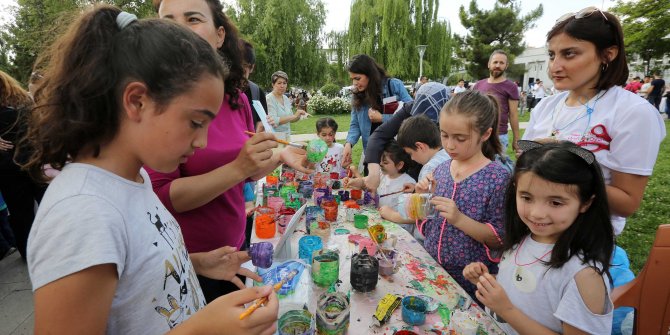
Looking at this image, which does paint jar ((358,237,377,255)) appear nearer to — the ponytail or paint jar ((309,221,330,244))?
paint jar ((309,221,330,244))

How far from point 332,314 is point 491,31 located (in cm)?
3557

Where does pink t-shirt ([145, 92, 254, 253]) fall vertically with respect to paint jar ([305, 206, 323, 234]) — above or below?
above

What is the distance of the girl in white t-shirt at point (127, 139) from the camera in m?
0.76

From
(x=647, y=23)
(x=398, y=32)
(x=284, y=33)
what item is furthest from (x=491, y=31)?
(x=284, y=33)

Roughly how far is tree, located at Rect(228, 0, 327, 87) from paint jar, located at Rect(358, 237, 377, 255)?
14243mm

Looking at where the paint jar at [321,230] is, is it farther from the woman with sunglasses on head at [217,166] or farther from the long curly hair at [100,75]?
the long curly hair at [100,75]

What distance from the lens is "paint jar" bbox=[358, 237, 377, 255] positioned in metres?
1.79

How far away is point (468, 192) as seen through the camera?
1815 mm

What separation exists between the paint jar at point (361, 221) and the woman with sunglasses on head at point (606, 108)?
1.21 m

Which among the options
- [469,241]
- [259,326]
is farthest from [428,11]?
[259,326]

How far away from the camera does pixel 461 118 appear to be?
1.86 m

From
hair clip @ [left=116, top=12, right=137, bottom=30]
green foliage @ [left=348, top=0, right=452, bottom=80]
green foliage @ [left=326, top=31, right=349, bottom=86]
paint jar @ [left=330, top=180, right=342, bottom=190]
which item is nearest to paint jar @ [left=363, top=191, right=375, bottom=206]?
paint jar @ [left=330, top=180, right=342, bottom=190]

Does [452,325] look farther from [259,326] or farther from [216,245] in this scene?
[216,245]

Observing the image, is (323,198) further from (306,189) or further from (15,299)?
(15,299)
